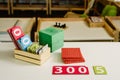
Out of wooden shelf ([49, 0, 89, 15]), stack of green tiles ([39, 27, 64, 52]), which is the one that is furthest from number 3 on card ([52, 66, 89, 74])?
wooden shelf ([49, 0, 89, 15])

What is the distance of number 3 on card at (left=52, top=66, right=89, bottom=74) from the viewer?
3.21 feet

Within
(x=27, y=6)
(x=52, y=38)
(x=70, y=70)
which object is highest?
(x=52, y=38)

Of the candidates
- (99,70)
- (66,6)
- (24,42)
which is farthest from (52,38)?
(66,6)

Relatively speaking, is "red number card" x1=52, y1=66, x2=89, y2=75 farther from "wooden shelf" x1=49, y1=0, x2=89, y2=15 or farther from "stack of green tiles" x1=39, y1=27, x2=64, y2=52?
"wooden shelf" x1=49, y1=0, x2=89, y2=15

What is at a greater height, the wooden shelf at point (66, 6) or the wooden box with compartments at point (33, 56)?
the wooden box with compartments at point (33, 56)

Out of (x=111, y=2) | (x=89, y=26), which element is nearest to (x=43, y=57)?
(x=89, y=26)

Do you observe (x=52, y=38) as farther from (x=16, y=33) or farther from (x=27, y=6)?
(x=27, y=6)

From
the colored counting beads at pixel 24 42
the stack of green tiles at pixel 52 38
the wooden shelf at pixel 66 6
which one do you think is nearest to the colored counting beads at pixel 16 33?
the colored counting beads at pixel 24 42

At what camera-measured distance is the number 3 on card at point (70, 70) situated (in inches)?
38.5

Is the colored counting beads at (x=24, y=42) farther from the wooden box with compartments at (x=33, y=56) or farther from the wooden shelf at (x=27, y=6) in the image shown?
the wooden shelf at (x=27, y=6)

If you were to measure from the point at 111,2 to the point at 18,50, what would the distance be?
7.85 ft

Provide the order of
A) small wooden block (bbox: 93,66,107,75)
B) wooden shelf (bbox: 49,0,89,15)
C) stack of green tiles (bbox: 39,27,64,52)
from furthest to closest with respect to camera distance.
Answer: wooden shelf (bbox: 49,0,89,15), stack of green tiles (bbox: 39,27,64,52), small wooden block (bbox: 93,66,107,75)

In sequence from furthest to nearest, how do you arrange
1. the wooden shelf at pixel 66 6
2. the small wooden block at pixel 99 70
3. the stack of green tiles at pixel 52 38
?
the wooden shelf at pixel 66 6 < the stack of green tiles at pixel 52 38 < the small wooden block at pixel 99 70

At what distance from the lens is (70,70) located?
995 millimetres
